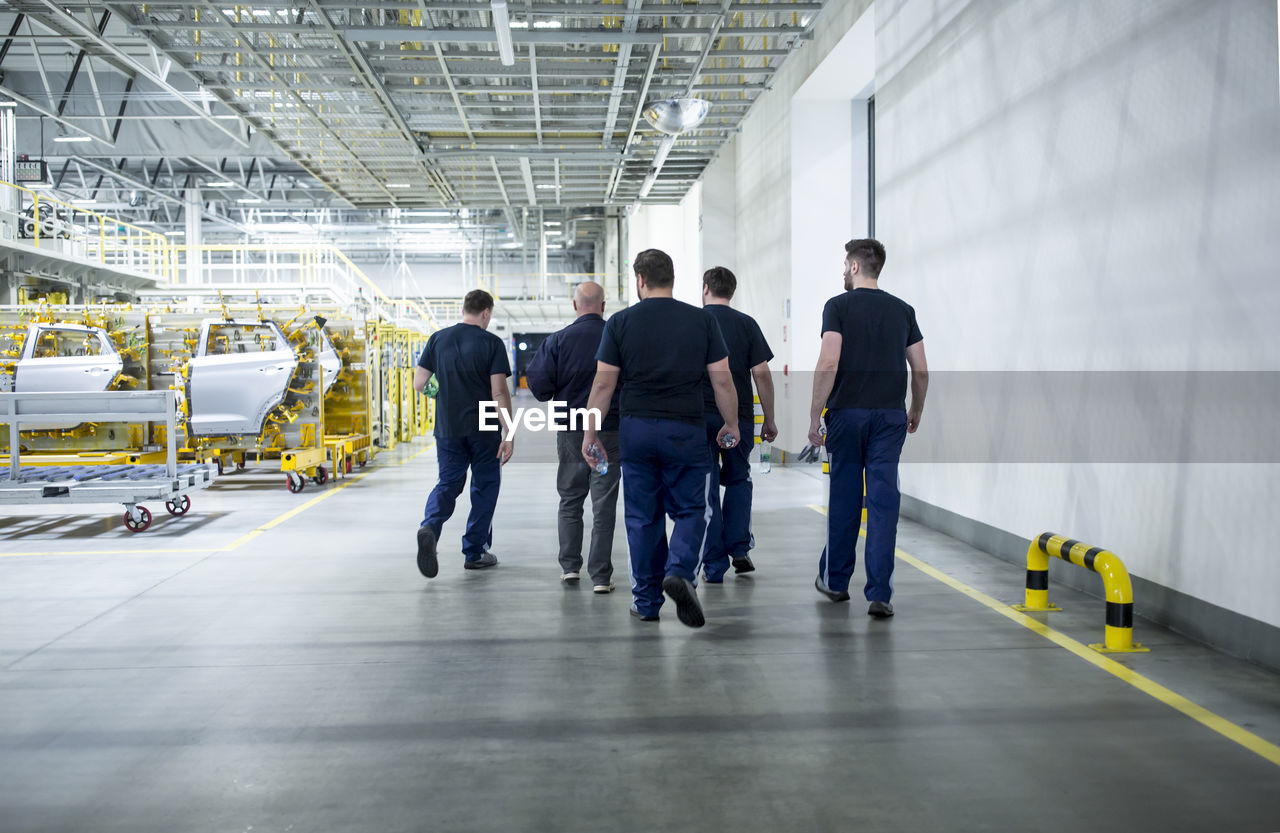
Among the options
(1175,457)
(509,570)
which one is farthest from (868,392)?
(509,570)

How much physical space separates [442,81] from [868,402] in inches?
357

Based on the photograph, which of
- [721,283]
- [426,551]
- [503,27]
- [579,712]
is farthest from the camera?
[503,27]

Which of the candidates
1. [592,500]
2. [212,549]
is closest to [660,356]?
[592,500]

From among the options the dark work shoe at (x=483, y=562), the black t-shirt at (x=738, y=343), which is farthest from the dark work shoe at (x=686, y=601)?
the dark work shoe at (x=483, y=562)

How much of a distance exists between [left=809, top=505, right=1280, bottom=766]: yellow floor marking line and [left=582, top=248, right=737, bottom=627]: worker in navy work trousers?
184cm

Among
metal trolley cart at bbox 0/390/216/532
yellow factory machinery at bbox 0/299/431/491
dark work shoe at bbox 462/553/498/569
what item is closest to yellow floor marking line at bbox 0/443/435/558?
metal trolley cart at bbox 0/390/216/532

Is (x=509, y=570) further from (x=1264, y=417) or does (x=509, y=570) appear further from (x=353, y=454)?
(x=353, y=454)

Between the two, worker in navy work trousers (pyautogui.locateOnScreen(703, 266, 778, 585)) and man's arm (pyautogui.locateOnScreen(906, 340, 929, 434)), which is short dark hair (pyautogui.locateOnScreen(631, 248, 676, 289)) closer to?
worker in navy work trousers (pyautogui.locateOnScreen(703, 266, 778, 585))

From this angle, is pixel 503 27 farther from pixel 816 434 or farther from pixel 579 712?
pixel 579 712

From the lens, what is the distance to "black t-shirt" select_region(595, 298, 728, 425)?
15.9 feet

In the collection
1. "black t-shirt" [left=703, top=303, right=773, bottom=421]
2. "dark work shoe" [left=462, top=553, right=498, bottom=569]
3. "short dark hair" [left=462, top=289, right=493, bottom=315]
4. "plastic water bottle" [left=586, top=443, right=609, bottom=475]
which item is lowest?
"dark work shoe" [left=462, top=553, right=498, bottom=569]

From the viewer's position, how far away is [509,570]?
666 centimetres

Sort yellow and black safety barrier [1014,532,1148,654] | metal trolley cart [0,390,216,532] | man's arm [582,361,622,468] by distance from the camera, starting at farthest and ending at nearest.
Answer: metal trolley cart [0,390,216,532]
man's arm [582,361,622,468]
yellow and black safety barrier [1014,532,1148,654]

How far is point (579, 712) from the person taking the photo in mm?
3758
